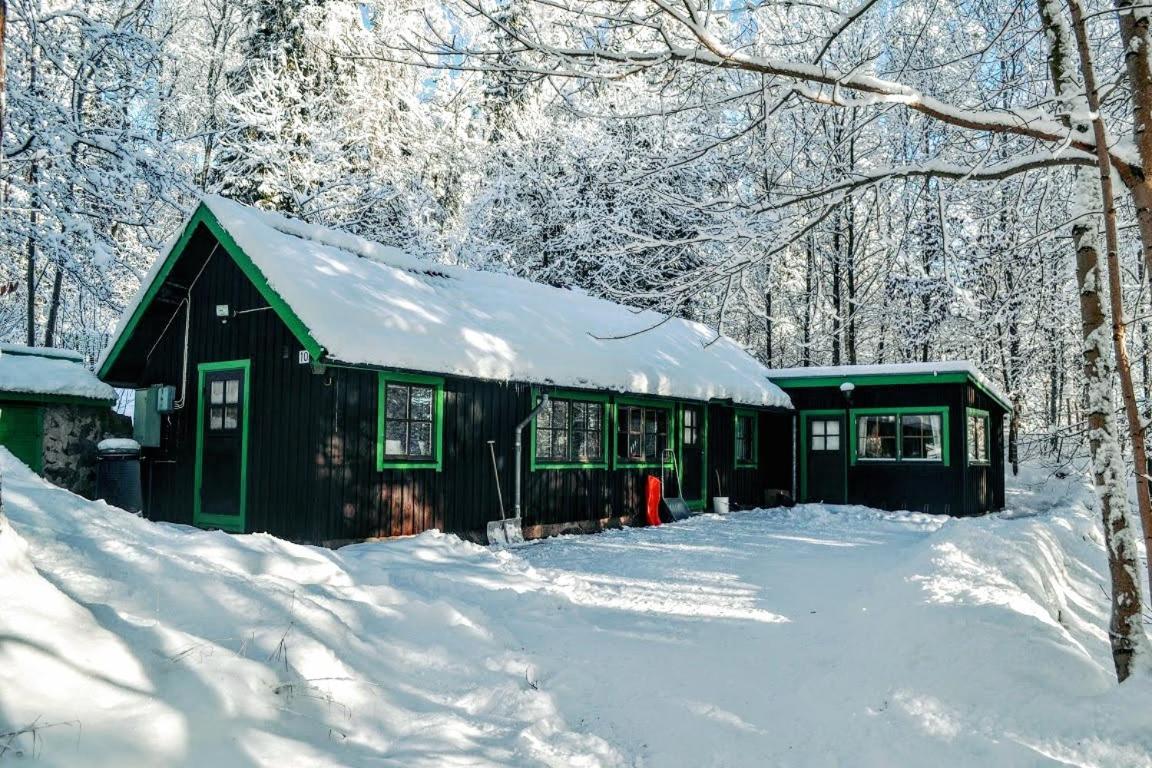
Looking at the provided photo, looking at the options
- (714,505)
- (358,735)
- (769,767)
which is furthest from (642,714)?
(714,505)

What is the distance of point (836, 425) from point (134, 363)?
14473 mm

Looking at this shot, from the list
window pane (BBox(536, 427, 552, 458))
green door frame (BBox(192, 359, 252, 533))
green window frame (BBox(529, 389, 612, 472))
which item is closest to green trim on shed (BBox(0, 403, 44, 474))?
green door frame (BBox(192, 359, 252, 533))

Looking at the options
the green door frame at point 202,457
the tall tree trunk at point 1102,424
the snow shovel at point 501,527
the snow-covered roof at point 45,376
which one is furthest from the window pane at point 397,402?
the tall tree trunk at point 1102,424

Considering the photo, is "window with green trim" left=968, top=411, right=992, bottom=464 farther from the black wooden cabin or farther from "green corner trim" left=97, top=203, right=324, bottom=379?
"green corner trim" left=97, top=203, right=324, bottom=379

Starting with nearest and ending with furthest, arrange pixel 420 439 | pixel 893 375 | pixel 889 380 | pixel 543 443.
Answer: pixel 420 439, pixel 543 443, pixel 893 375, pixel 889 380

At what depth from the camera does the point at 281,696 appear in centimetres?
416

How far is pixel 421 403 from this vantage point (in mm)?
11266

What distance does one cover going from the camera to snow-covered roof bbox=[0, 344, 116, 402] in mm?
11273

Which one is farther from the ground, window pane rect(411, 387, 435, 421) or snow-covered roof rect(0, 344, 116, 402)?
snow-covered roof rect(0, 344, 116, 402)

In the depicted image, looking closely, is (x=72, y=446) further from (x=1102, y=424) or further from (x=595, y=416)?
(x=1102, y=424)

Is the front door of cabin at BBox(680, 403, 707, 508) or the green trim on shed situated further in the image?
the front door of cabin at BBox(680, 403, 707, 508)

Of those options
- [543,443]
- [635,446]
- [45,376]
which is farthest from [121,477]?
[635,446]

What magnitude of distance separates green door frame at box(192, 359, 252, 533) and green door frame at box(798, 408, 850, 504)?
13.0 m

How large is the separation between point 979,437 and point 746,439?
526cm
